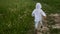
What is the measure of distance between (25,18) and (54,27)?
5.77 ft

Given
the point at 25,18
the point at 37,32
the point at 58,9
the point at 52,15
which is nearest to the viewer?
the point at 37,32

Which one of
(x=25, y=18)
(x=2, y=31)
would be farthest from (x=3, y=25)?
(x=25, y=18)

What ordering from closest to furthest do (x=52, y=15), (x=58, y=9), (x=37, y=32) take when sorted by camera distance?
(x=37, y=32), (x=52, y=15), (x=58, y=9)

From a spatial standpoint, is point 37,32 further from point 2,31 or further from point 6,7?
point 6,7

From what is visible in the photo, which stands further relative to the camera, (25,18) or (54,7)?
(54,7)

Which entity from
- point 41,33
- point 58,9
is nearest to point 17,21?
point 41,33

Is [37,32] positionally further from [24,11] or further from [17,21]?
[24,11]

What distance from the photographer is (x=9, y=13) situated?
1470cm

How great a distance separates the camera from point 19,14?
14.7 metres

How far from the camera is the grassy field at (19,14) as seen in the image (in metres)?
12.9

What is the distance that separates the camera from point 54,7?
54.8ft

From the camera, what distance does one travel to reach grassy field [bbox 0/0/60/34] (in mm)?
12906

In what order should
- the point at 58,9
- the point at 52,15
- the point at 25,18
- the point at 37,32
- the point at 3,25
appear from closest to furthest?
the point at 37,32
the point at 3,25
the point at 25,18
the point at 52,15
the point at 58,9

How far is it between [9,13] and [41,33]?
293cm
